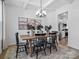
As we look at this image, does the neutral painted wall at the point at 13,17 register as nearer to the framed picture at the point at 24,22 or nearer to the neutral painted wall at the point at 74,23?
the framed picture at the point at 24,22

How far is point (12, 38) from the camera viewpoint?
6254mm

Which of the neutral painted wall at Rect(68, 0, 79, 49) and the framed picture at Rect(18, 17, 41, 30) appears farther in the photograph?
the framed picture at Rect(18, 17, 41, 30)

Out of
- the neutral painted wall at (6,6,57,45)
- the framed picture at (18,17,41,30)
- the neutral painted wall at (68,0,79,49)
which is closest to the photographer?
the neutral painted wall at (68,0,79,49)

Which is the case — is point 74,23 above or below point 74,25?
above

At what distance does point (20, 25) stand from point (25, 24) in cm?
36

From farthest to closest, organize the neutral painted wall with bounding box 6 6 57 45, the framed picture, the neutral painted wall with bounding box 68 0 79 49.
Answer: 1. the framed picture
2. the neutral painted wall with bounding box 6 6 57 45
3. the neutral painted wall with bounding box 68 0 79 49

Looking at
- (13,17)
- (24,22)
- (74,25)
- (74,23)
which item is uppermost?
(13,17)

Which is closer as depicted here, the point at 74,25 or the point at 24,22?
the point at 74,25

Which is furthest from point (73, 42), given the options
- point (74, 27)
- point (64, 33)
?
point (64, 33)

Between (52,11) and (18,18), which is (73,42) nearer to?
(52,11)

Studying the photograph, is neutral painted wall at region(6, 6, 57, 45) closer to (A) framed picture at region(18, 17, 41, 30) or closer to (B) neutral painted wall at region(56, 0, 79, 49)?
(A) framed picture at region(18, 17, 41, 30)

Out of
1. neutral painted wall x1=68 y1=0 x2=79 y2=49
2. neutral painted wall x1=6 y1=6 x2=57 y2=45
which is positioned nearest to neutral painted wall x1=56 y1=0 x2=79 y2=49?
neutral painted wall x1=68 y1=0 x2=79 y2=49

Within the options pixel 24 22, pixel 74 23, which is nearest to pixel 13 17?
pixel 24 22

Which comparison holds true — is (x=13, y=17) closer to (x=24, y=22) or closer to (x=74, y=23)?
(x=24, y=22)
